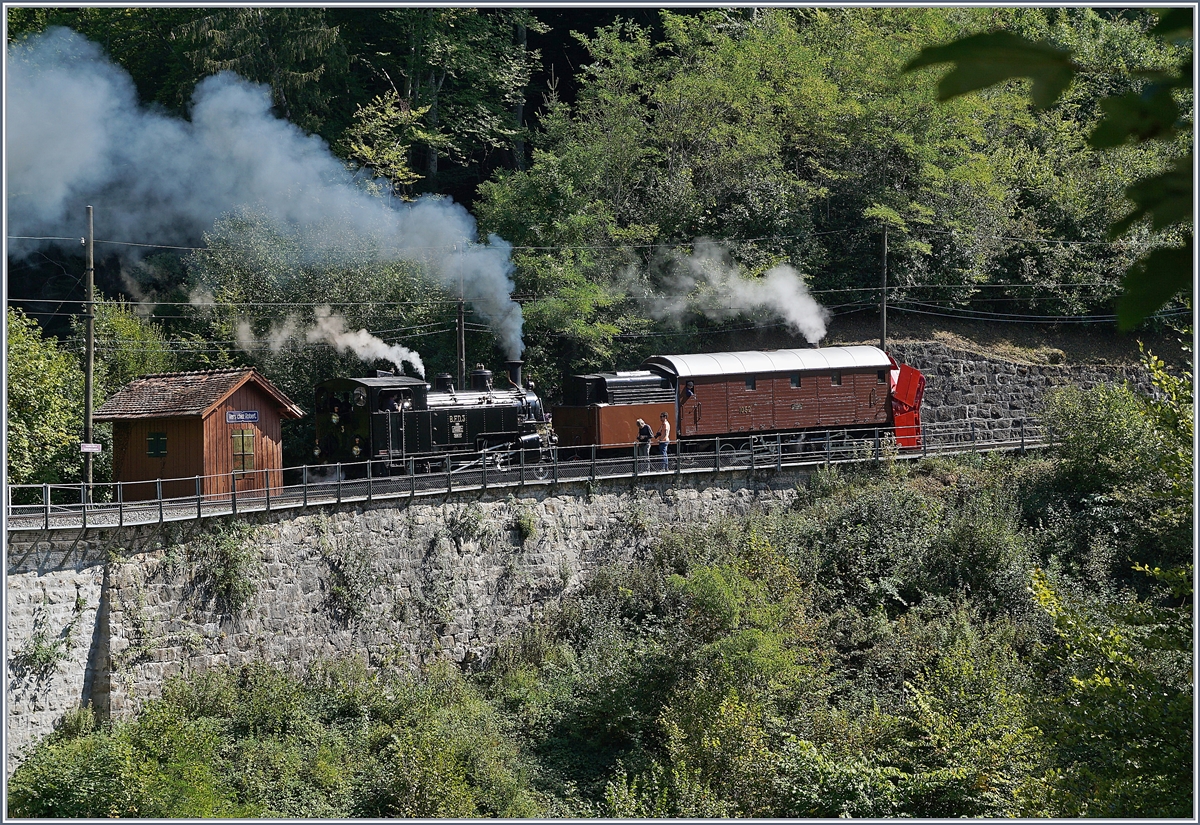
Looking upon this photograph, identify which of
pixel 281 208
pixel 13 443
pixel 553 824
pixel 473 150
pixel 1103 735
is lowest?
pixel 553 824

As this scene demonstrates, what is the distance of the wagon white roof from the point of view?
2742 cm

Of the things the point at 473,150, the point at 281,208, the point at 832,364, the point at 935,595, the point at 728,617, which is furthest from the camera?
the point at 473,150

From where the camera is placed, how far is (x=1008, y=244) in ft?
128

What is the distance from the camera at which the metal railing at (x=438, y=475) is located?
18.4 metres

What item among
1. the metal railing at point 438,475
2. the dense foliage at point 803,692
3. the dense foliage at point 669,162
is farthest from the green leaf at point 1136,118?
the dense foliage at point 669,162

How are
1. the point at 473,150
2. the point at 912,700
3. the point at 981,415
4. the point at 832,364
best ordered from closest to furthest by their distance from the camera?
the point at 912,700 → the point at 832,364 → the point at 981,415 → the point at 473,150

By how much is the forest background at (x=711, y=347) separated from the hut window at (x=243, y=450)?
4.33 m

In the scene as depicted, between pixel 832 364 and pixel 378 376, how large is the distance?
11.6m

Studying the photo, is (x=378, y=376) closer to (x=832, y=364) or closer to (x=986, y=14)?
(x=832, y=364)

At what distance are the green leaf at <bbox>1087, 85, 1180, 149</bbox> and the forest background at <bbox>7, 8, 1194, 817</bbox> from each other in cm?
21

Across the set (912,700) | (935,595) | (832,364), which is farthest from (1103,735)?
(832,364)

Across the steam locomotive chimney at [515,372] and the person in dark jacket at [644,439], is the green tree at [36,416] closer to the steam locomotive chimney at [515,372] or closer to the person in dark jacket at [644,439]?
the steam locomotive chimney at [515,372]

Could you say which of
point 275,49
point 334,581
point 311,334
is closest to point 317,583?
point 334,581

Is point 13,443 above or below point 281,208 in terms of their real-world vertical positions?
below
